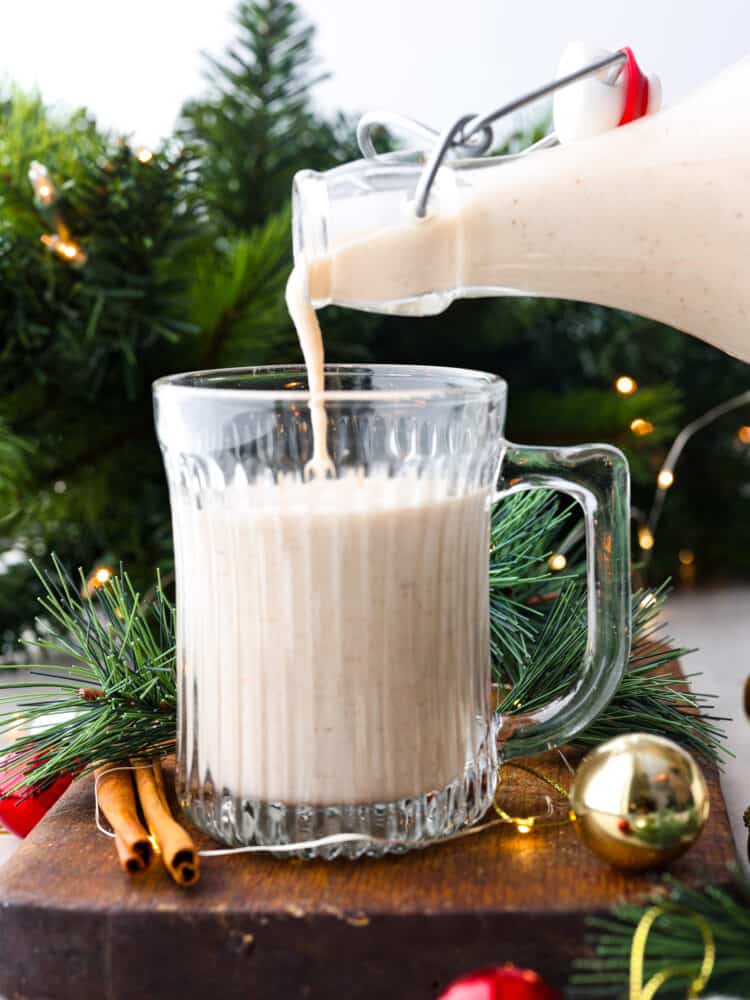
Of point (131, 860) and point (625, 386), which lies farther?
point (625, 386)

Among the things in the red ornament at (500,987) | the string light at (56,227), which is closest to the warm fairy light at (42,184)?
the string light at (56,227)

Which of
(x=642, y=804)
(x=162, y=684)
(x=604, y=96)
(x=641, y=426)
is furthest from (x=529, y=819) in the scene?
(x=641, y=426)

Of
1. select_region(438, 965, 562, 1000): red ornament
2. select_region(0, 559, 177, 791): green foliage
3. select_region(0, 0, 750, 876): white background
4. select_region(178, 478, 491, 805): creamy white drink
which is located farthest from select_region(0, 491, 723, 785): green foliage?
select_region(0, 0, 750, 876): white background

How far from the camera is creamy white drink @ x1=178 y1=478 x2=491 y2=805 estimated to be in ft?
1.63

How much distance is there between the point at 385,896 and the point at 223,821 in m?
0.09

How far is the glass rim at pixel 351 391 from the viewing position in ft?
1.60

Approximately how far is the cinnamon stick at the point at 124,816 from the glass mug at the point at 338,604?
0.10 feet

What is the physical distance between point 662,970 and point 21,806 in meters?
0.36

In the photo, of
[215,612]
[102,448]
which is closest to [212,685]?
[215,612]

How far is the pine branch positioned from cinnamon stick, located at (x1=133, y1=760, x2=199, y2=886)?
0.16 metres

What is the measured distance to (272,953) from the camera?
1.56ft

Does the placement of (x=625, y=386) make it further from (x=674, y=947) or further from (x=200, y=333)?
(x=674, y=947)

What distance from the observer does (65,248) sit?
0.92 m

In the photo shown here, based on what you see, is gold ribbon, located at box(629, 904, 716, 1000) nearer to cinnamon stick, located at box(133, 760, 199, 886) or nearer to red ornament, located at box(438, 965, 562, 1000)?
red ornament, located at box(438, 965, 562, 1000)
